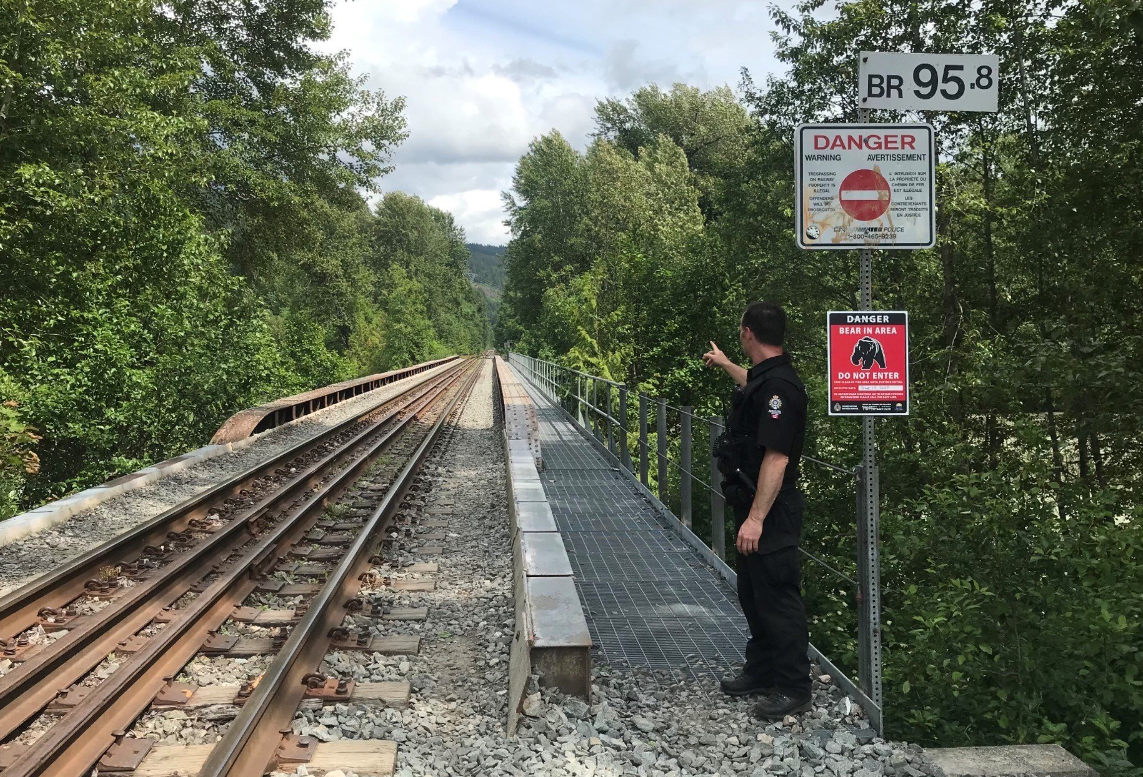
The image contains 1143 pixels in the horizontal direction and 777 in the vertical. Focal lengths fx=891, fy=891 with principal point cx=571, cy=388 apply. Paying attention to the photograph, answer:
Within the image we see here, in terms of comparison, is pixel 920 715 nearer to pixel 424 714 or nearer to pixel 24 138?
pixel 424 714

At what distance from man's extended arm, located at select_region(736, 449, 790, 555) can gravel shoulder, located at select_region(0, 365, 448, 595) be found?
17.4 ft

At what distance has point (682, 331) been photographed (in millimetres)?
23203

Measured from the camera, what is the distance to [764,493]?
12.5ft

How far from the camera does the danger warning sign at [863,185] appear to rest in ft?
12.3

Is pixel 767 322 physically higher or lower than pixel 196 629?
higher

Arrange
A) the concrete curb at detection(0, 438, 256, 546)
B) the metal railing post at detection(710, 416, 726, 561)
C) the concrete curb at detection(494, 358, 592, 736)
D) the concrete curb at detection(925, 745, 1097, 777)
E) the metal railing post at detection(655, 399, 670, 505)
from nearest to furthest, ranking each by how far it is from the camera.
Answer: the concrete curb at detection(925, 745, 1097, 777), the concrete curb at detection(494, 358, 592, 736), the metal railing post at detection(710, 416, 726, 561), the concrete curb at detection(0, 438, 256, 546), the metal railing post at detection(655, 399, 670, 505)

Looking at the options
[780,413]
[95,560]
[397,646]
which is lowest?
[397,646]

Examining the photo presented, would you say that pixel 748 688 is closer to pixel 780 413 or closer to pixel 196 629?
pixel 780 413

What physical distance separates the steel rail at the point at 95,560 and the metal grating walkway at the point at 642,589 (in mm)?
3498

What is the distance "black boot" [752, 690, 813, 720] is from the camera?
12.9ft

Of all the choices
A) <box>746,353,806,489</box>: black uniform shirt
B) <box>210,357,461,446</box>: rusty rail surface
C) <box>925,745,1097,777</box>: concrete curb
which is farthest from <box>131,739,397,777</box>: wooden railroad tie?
<box>210,357,461,446</box>: rusty rail surface

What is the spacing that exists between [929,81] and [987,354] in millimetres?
9163

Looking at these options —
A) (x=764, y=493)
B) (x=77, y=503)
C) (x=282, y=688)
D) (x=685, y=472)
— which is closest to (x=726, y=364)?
(x=764, y=493)

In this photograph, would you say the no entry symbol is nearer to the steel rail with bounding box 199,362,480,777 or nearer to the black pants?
the black pants
